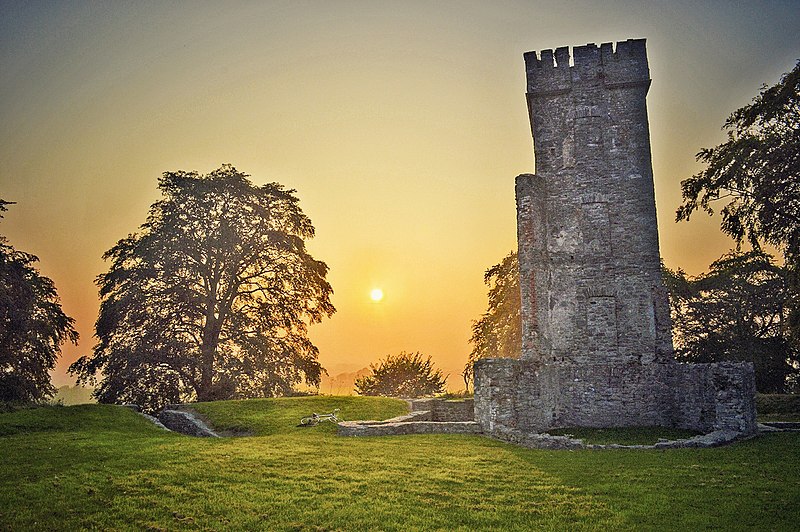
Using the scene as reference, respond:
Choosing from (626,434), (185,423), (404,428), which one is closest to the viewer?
(404,428)

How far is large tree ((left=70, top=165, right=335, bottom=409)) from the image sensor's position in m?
29.8

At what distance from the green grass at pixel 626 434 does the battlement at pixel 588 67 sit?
14.7m

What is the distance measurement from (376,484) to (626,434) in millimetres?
12972

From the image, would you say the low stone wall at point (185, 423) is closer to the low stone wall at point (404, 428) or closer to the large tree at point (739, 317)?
the low stone wall at point (404, 428)

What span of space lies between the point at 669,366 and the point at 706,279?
21046 millimetres

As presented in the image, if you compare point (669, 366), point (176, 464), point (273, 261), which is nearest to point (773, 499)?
point (176, 464)

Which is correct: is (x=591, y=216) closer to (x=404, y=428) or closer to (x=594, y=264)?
(x=594, y=264)

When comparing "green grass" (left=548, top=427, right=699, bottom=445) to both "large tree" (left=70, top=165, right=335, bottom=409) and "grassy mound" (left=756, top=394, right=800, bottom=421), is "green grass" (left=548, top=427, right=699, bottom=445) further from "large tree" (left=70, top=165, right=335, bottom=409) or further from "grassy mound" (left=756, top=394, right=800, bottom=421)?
"large tree" (left=70, top=165, right=335, bottom=409)

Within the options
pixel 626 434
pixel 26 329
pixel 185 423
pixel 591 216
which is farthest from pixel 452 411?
pixel 26 329

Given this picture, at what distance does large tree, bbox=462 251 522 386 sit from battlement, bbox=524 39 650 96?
46.1ft

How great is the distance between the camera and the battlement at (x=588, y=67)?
25719mm

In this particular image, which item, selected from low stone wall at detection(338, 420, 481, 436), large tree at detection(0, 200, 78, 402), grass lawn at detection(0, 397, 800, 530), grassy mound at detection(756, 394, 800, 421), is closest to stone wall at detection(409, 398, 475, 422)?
low stone wall at detection(338, 420, 481, 436)

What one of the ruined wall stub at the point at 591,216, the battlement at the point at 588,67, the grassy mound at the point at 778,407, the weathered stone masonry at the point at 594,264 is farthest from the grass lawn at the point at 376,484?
the battlement at the point at 588,67

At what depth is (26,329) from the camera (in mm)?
27281
